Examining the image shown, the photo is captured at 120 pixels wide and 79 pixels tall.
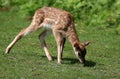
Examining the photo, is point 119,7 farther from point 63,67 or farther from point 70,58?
point 63,67

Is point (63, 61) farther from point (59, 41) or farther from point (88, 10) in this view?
point (88, 10)

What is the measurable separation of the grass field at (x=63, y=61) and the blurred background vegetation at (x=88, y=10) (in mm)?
1172

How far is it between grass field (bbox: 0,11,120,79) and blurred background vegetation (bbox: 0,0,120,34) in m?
1.17

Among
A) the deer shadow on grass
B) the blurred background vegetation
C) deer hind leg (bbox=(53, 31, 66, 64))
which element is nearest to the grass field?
the deer shadow on grass

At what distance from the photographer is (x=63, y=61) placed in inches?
506

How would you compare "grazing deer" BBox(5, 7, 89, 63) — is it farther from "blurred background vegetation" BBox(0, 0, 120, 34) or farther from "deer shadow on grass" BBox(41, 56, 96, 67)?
"blurred background vegetation" BBox(0, 0, 120, 34)

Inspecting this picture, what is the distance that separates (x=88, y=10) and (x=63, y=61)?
26.5 ft

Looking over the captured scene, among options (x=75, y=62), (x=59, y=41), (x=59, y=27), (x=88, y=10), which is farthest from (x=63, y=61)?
(x=88, y=10)

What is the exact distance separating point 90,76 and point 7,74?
1879 mm

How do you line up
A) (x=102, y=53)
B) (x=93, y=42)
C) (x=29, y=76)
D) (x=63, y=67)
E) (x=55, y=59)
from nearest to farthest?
(x=29, y=76), (x=63, y=67), (x=55, y=59), (x=102, y=53), (x=93, y=42)

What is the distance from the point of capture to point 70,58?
13.6 metres

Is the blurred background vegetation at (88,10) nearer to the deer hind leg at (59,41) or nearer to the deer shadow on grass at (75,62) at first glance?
the deer shadow on grass at (75,62)

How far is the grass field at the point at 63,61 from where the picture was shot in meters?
11.2

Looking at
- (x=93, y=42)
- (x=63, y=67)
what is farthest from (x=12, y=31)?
(x=63, y=67)
